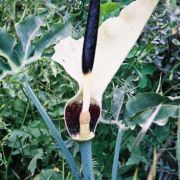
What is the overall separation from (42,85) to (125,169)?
1.29ft

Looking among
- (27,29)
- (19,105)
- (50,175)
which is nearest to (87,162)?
(50,175)

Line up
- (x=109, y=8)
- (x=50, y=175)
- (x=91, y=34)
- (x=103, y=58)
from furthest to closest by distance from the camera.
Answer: (x=109, y=8), (x=50, y=175), (x=103, y=58), (x=91, y=34)

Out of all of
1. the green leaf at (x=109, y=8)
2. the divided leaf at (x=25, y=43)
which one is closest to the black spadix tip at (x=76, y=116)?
the divided leaf at (x=25, y=43)

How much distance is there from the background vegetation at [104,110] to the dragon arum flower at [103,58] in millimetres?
90

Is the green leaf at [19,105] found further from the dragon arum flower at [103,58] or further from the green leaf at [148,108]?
the green leaf at [148,108]

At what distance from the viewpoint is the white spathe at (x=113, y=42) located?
1.09m

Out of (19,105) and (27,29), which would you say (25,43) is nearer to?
(27,29)

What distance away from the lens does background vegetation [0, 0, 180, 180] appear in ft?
4.14

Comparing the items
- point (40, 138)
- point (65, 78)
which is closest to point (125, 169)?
point (40, 138)

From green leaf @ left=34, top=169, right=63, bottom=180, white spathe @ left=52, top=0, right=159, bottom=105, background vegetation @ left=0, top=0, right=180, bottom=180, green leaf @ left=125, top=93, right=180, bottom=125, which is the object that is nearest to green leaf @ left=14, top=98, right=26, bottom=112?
background vegetation @ left=0, top=0, right=180, bottom=180

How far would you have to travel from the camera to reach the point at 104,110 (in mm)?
1241

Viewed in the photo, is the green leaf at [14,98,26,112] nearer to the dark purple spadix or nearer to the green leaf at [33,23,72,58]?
the green leaf at [33,23,72,58]

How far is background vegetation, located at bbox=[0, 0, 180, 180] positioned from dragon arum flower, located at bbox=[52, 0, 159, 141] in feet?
0.29

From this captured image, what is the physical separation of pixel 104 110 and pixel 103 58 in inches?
6.9
